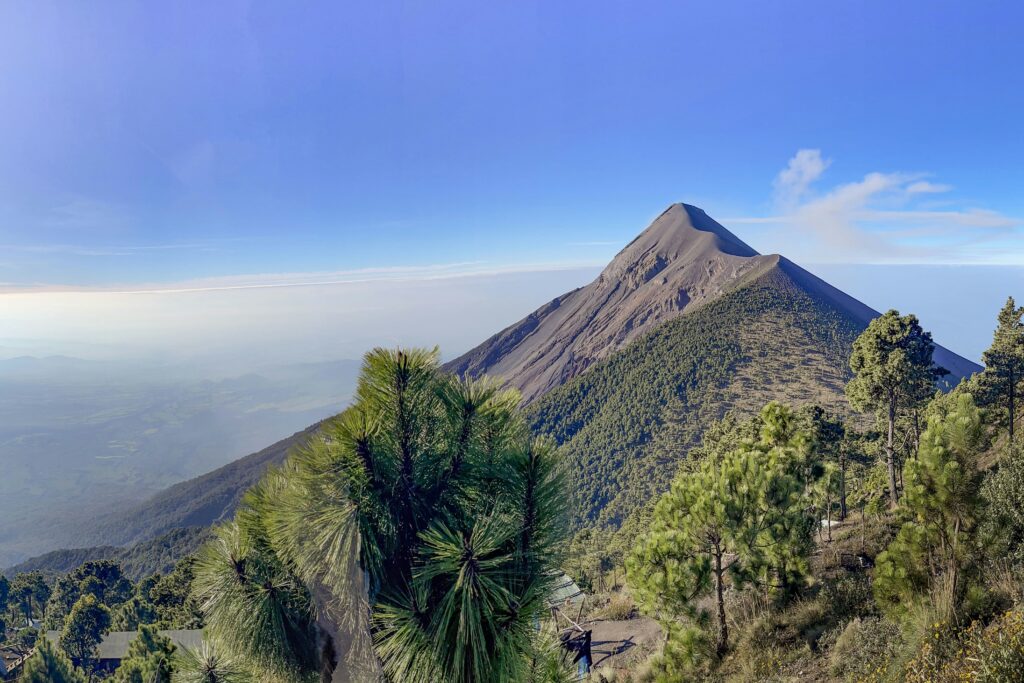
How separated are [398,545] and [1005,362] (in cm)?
2967

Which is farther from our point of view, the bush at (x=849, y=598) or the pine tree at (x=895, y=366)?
the pine tree at (x=895, y=366)

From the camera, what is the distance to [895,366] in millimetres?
19734

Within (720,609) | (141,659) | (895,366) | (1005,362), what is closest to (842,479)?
(895,366)

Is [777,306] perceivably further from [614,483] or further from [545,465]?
[545,465]

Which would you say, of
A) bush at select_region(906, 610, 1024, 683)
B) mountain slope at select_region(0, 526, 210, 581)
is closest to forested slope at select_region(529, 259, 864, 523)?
bush at select_region(906, 610, 1024, 683)

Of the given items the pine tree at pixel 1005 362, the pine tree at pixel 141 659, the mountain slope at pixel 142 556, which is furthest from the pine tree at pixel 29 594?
the pine tree at pixel 1005 362

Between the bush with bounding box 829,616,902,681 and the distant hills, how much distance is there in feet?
165

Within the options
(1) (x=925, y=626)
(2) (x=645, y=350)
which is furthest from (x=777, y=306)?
(1) (x=925, y=626)

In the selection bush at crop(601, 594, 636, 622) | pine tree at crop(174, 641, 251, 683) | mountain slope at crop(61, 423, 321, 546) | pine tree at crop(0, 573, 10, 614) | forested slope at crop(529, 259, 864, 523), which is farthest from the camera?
mountain slope at crop(61, 423, 321, 546)

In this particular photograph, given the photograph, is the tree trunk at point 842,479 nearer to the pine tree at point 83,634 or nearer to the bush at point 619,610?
the bush at point 619,610

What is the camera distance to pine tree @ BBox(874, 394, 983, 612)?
756cm

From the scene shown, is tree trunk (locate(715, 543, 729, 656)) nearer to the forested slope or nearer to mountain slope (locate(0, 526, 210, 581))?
the forested slope

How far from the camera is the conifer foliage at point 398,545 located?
3414 millimetres

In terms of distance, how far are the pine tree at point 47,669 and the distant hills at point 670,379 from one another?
39.9 metres
